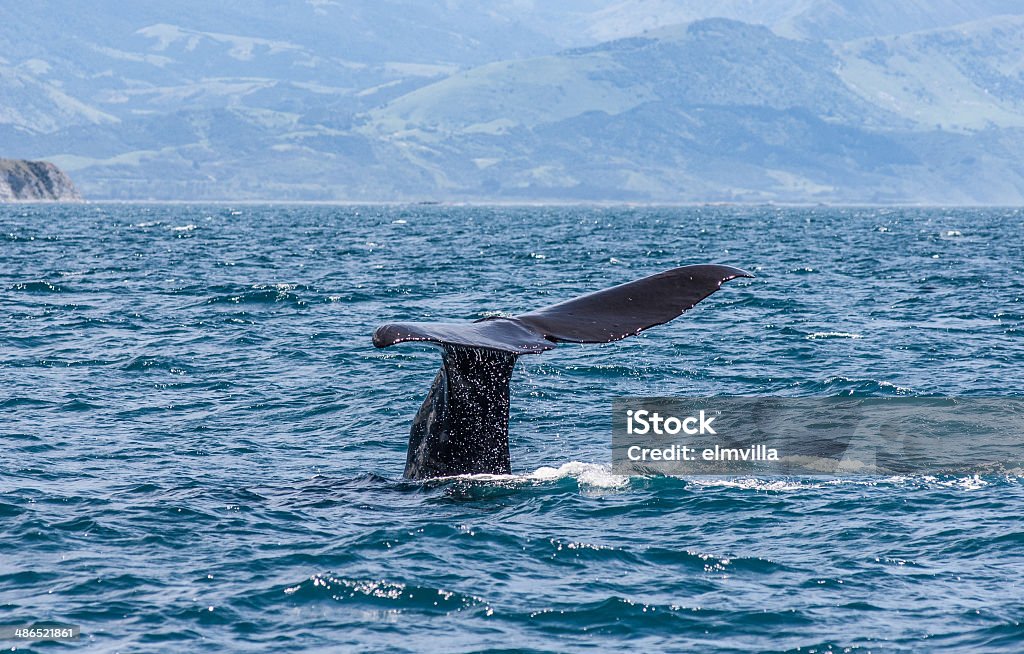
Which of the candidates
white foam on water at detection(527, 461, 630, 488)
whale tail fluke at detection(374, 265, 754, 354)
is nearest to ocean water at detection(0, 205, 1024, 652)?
white foam on water at detection(527, 461, 630, 488)

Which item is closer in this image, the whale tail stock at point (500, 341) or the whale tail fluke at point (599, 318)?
the whale tail fluke at point (599, 318)

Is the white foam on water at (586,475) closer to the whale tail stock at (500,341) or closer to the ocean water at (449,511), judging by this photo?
the ocean water at (449,511)

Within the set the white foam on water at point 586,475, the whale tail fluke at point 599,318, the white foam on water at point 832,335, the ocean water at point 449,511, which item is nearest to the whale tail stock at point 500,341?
the whale tail fluke at point 599,318

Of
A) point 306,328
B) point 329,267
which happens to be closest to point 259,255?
point 329,267

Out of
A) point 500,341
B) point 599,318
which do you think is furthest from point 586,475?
point 500,341

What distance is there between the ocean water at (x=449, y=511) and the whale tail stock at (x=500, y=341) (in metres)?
0.78

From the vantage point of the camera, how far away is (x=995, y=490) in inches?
500

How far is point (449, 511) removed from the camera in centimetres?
1128

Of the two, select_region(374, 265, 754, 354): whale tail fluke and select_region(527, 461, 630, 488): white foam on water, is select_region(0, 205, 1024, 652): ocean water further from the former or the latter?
select_region(374, 265, 754, 354): whale tail fluke

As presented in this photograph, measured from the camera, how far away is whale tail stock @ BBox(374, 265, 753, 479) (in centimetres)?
957

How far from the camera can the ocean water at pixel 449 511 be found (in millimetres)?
9148

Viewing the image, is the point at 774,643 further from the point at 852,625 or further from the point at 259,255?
the point at 259,255

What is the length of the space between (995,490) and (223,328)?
17629mm

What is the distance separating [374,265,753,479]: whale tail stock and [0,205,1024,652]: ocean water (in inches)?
30.9
